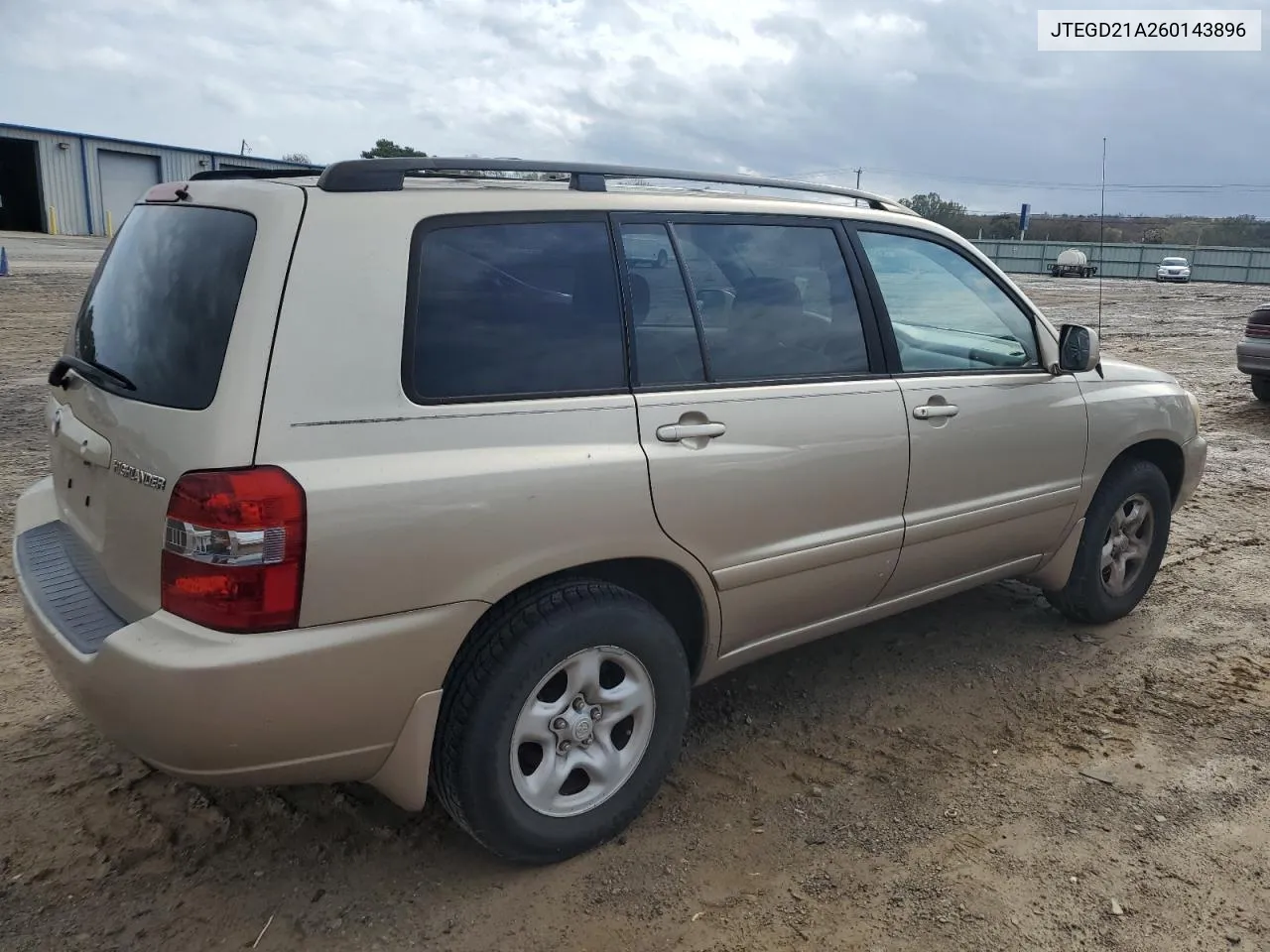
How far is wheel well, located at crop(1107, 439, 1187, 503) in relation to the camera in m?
4.43

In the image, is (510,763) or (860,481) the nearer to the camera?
(510,763)

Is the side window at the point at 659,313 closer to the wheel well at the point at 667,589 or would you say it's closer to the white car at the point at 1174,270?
the wheel well at the point at 667,589

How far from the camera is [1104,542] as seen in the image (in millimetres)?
4379

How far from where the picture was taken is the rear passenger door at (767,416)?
2.83 m

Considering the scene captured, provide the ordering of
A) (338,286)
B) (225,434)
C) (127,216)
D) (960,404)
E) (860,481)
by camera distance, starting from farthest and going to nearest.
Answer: (960,404), (860,481), (127,216), (338,286), (225,434)

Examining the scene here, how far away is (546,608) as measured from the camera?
256cm

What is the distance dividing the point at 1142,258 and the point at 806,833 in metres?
50.4

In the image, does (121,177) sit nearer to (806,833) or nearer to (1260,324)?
(1260,324)

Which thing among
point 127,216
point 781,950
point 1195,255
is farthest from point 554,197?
point 1195,255

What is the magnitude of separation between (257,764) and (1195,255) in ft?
167

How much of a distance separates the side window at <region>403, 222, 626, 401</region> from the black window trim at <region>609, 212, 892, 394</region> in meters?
0.04

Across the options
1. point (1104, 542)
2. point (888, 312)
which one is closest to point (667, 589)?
point (888, 312)

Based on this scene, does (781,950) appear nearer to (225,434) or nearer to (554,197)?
(225,434)

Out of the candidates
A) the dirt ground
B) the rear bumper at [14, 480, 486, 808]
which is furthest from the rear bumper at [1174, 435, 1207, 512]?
the rear bumper at [14, 480, 486, 808]
